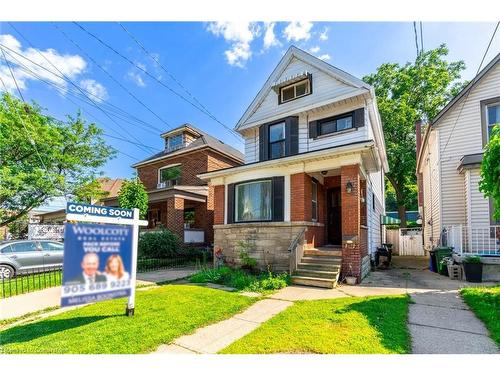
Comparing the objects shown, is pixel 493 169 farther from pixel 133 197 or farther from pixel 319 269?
pixel 133 197

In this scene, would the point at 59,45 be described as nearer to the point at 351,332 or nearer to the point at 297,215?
the point at 297,215

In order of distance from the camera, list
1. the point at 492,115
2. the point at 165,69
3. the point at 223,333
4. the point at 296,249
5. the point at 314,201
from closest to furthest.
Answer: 1. the point at 223,333
2. the point at 296,249
3. the point at 314,201
4. the point at 492,115
5. the point at 165,69

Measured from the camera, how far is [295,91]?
11.7 m

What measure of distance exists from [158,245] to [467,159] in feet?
44.4

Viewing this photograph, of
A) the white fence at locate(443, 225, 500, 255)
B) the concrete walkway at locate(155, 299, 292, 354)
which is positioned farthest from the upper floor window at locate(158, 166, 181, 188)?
the white fence at locate(443, 225, 500, 255)

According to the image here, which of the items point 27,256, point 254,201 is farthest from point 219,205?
point 27,256

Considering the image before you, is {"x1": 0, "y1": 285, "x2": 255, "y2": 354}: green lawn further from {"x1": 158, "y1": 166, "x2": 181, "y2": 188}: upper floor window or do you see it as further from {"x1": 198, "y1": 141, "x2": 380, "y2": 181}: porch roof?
{"x1": 158, "y1": 166, "x2": 181, "y2": 188}: upper floor window

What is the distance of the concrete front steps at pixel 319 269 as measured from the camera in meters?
7.45

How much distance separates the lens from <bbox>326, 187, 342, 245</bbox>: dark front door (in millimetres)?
10695

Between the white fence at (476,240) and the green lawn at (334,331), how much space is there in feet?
18.8

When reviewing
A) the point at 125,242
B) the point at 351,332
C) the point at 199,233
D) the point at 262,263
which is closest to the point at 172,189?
the point at 199,233

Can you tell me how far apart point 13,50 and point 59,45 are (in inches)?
40.4

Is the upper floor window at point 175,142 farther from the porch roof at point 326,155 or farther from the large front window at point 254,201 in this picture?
the large front window at point 254,201

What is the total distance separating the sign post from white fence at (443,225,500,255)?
10.2 m
